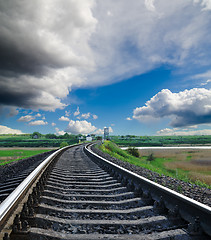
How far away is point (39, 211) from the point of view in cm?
264

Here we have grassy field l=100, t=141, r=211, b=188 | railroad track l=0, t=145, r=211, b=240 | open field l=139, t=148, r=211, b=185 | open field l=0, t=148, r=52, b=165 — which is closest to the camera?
railroad track l=0, t=145, r=211, b=240

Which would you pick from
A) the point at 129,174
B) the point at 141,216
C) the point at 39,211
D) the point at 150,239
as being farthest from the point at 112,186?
the point at 150,239

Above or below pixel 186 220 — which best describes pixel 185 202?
above

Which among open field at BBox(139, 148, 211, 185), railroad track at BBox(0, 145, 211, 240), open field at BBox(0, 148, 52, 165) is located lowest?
open field at BBox(139, 148, 211, 185)

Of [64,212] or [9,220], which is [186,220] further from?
[9,220]

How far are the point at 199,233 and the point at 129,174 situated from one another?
7.60ft

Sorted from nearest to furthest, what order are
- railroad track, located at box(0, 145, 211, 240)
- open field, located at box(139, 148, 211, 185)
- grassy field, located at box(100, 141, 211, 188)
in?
railroad track, located at box(0, 145, 211, 240) < grassy field, located at box(100, 141, 211, 188) < open field, located at box(139, 148, 211, 185)

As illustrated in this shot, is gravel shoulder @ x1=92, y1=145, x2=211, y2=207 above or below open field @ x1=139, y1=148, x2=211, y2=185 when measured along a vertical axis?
above

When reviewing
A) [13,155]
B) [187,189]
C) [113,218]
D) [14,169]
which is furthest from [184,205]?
[13,155]

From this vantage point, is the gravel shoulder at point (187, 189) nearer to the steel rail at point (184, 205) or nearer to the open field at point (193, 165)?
the steel rail at point (184, 205)

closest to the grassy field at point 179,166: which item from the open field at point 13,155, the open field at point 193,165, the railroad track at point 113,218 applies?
the open field at point 193,165

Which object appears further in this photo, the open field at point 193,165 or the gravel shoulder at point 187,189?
the open field at point 193,165

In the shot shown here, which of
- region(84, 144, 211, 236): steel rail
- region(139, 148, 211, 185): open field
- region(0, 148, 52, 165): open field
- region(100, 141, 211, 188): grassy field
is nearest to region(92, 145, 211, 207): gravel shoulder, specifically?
region(84, 144, 211, 236): steel rail

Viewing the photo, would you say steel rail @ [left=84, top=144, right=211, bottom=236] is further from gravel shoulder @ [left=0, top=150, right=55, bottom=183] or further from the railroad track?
gravel shoulder @ [left=0, top=150, right=55, bottom=183]
